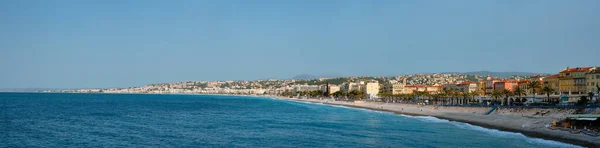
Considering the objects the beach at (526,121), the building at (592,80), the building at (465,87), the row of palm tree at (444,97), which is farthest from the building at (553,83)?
the building at (465,87)

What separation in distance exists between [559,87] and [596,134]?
47.0 meters

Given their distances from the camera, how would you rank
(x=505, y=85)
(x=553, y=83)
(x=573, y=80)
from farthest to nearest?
(x=505, y=85)
(x=553, y=83)
(x=573, y=80)

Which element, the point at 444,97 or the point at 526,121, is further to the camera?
the point at 444,97

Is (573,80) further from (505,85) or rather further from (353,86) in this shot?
(353,86)

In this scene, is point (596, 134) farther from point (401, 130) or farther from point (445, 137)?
point (401, 130)

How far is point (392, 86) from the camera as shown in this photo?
493 feet

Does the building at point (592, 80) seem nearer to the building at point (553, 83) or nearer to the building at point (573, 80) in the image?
the building at point (573, 80)

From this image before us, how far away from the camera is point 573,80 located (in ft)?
229

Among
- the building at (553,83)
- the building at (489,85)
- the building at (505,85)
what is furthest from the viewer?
the building at (489,85)

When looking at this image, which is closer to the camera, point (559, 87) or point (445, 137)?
point (445, 137)

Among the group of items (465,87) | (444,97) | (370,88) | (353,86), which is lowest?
(444,97)

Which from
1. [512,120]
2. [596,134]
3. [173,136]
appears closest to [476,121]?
[512,120]

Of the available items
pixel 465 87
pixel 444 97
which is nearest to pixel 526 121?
pixel 444 97

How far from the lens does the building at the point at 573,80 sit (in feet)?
222
